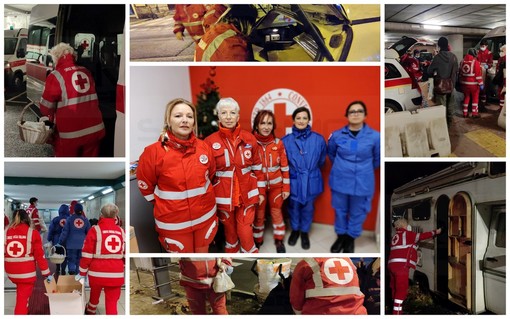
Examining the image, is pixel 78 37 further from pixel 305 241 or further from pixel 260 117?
pixel 305 241

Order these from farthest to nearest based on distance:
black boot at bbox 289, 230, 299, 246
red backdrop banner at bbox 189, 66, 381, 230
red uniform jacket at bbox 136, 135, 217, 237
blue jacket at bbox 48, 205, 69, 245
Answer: black boot at bbox 289, 230, 299, 246, red backdrop banner at bbox 189, 66, 381, 230, blue jacket at bbox 48, 205, 69, 245, red uniform jacket at bbox 136, 135, 217, 237

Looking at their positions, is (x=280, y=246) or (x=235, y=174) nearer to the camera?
(x=235, y=174)

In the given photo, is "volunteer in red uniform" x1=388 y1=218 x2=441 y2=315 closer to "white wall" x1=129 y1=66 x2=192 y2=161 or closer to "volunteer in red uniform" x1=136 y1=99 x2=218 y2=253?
"volunteer in red uniform" x1=136 y1=99 x2=218 y2=253

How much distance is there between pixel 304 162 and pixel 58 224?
62.1 inches

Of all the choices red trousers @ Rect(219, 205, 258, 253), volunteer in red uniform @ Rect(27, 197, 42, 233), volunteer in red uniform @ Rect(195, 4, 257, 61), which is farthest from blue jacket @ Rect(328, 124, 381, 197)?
volunteer in red uniform @ Rect(27, 197, 42, 233)

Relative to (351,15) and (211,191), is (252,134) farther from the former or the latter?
(351,15)

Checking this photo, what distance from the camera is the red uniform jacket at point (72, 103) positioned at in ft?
9.76

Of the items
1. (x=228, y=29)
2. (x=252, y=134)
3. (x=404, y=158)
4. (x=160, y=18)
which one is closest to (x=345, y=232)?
(x=404, y=158)

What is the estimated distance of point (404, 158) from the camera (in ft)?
9.89

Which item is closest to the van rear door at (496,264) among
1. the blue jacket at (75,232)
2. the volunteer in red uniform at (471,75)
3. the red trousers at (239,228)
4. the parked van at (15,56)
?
the volunteer in red uniform at (471,75)

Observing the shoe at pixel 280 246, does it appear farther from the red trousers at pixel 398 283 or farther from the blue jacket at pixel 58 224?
the blue jacket at pixel 58 224

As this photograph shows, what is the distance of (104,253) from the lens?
3035mm

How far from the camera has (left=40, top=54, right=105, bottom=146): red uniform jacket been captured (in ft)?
9.76

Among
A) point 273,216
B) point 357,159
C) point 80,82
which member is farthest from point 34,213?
point 357,159
